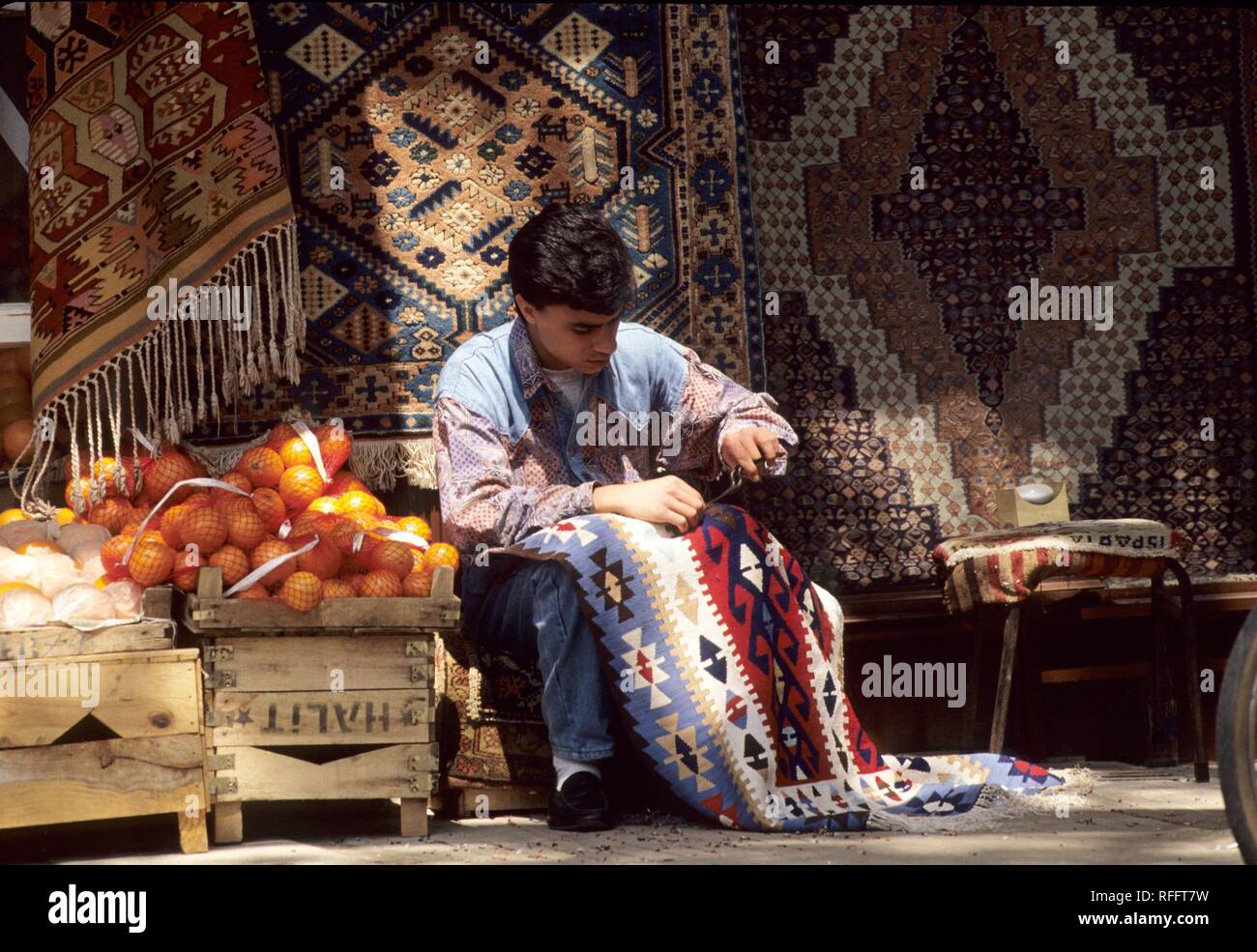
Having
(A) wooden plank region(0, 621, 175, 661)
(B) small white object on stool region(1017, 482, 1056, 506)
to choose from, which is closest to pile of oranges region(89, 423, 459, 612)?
(A) wooden plank region(0, 621, 175, 661)

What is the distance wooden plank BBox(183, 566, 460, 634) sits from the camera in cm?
367

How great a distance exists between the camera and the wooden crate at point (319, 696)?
12.1 ft

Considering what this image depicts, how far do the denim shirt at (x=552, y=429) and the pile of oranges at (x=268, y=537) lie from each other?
197mm

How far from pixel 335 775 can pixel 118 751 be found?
510 millimetres

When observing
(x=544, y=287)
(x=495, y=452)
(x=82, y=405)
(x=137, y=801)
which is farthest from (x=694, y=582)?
(x=82, y=405)

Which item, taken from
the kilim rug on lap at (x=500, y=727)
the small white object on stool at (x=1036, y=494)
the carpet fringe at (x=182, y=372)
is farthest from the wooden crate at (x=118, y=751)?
the small white object on stool at (x=1036, y=494)

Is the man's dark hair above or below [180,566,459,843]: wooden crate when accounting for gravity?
above

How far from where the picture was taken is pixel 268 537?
394 cm

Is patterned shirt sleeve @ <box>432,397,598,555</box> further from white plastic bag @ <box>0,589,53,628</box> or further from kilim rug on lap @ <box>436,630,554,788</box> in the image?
white plastic bag @ <box>0,589,53,628</box>

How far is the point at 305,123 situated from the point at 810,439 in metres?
1.95

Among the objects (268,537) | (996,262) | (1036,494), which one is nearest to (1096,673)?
(1036,494)

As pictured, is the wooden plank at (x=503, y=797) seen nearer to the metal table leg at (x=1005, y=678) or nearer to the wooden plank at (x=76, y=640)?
the wooden plank at (x=76, y=640)

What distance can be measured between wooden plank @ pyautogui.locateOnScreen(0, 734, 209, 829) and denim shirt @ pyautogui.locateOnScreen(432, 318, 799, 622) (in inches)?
35.2
